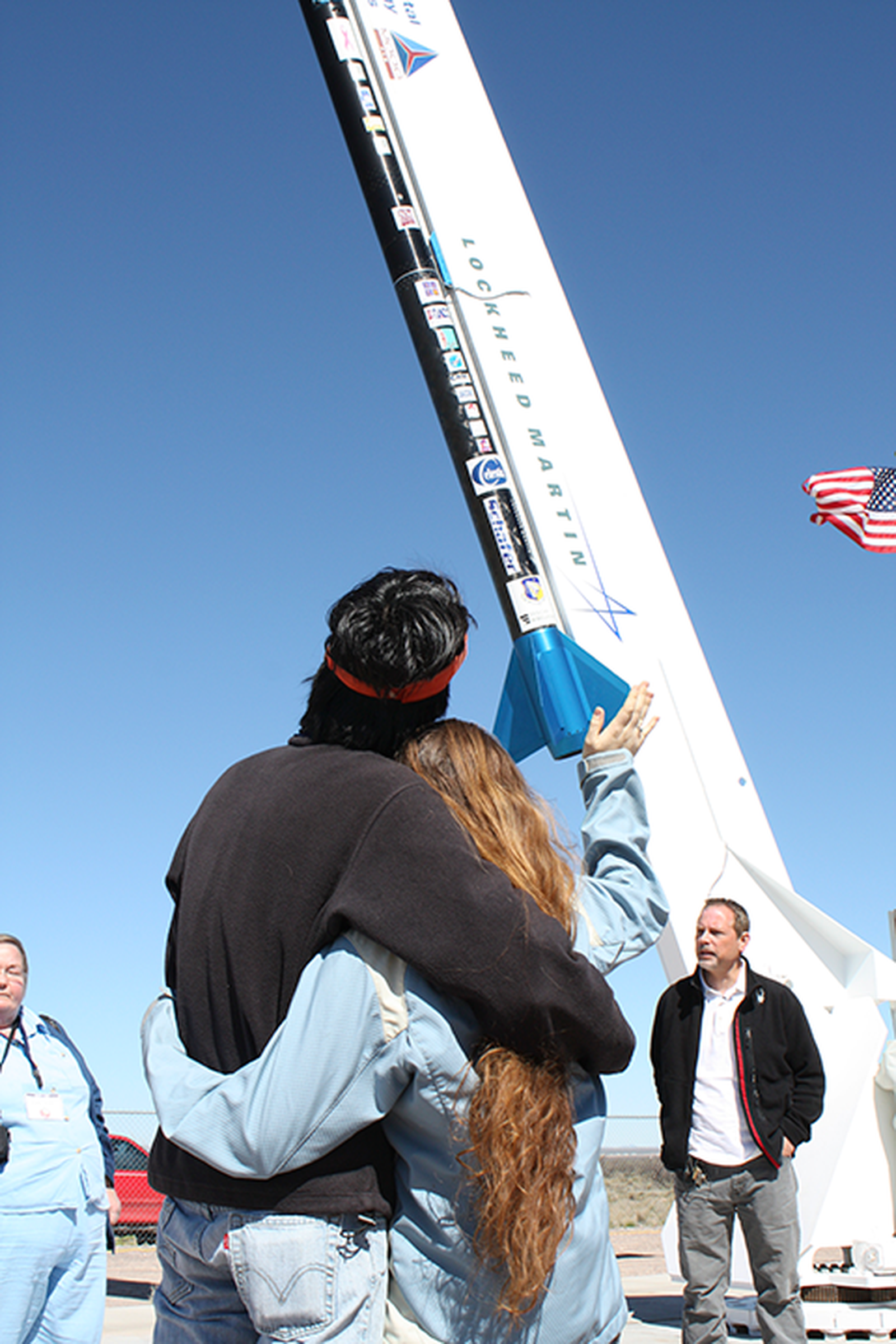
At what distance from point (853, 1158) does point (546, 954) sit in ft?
16.5

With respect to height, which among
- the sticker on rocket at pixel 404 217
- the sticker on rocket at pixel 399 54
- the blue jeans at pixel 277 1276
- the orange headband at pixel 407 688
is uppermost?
the sticker on rocket at pixel 399 54

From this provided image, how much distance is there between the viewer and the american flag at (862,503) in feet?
27.2

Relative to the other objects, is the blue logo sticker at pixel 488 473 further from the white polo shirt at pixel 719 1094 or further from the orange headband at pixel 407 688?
the orange headband at pixel 407 688

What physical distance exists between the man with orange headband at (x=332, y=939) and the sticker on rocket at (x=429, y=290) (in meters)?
6.23

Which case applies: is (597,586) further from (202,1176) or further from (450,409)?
(202,1176)

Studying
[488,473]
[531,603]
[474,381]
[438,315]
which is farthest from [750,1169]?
[438,315]

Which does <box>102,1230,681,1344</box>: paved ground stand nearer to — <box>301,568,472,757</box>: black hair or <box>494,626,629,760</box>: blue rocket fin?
<box>494,626,629,760</box>: blue rocket fin

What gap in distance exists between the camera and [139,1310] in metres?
6.45

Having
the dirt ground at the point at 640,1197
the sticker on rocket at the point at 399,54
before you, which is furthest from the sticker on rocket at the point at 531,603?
the dirt ground at the point at 640,1197

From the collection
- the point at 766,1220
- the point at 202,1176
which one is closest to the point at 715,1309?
the point at 766,1220

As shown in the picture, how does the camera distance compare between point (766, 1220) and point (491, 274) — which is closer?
point (766, 1220)

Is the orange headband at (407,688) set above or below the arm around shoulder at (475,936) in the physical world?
above

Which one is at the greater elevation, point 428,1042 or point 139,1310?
point 428,1042

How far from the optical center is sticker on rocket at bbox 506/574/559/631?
6.87m
